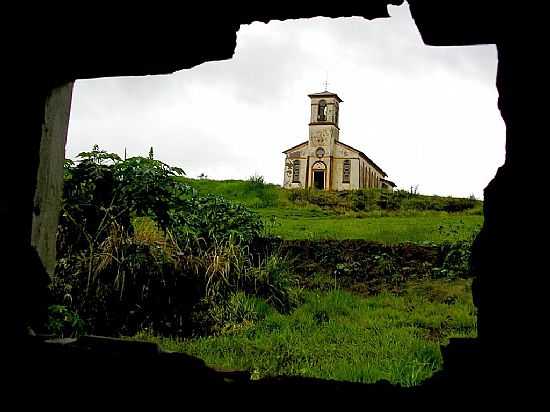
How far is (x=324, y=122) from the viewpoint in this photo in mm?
27062

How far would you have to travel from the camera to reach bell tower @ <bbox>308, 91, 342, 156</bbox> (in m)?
26.8

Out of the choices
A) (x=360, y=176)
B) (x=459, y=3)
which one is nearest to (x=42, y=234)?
(x=459, y=3)

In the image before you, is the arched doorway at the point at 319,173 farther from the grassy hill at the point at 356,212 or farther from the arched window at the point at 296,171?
the grassy hill at the point at 356,212

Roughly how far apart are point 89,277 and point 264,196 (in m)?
9.07

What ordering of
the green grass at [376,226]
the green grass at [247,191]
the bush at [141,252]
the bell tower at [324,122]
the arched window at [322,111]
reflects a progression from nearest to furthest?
the bush at [141,252] → the green grass at [376,226] → the green grass at [247,191] → the bell tower at [324,122] → the arched window at [322,111]

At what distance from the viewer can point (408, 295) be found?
5527 mm

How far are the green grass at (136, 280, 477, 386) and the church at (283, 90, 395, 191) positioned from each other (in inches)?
791

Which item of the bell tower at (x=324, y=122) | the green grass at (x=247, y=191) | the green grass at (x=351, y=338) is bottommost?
the green grass at (x=351, y=338)

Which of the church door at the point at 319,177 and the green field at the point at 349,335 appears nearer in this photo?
the green field at the point at 349,335

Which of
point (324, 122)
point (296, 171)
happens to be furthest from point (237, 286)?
point (324, 122)

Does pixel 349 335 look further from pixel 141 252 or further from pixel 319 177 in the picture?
pixel 319 177

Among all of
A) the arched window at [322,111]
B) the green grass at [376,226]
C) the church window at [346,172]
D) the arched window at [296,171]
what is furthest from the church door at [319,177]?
the green grass at [376,226]

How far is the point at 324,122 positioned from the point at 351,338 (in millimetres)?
23465

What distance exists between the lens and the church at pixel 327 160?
26031 millimetres
